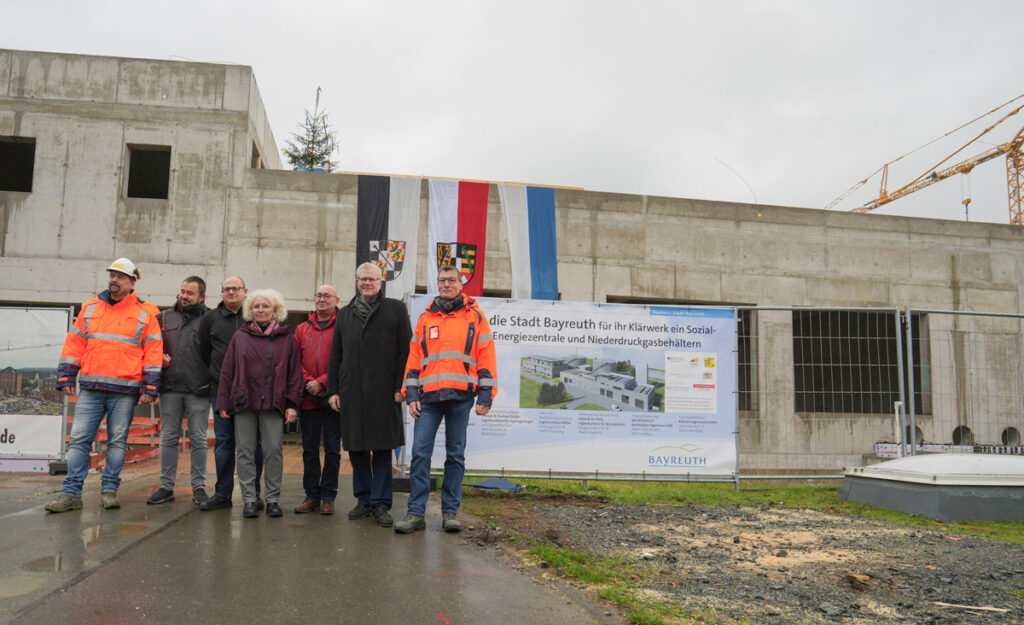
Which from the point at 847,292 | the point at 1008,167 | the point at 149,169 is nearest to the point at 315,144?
the point at 149,169

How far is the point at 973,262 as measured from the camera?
20.5m

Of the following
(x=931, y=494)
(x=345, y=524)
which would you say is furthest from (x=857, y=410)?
(x=345, y=524)

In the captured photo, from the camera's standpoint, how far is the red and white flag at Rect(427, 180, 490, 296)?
17359 mm

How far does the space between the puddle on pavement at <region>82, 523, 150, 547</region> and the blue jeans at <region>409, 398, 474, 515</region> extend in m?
2.00

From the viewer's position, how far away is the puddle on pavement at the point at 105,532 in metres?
4.77

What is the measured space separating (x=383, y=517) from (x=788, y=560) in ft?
9.77

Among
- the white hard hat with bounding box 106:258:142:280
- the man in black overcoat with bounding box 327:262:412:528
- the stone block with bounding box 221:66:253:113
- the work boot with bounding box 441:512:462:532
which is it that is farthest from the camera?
the stone block with bounding box 221:66:253:113

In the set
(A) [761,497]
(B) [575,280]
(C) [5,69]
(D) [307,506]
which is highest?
(C) [5,69]

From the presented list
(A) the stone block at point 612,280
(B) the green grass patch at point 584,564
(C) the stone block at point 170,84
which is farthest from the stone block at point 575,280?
(B) the green grass patch at point 584,564

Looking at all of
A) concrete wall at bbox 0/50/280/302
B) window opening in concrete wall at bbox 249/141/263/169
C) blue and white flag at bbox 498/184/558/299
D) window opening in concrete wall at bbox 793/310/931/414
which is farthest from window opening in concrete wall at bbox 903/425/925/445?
window opening in concrete wall at bbox 249/141/263/169

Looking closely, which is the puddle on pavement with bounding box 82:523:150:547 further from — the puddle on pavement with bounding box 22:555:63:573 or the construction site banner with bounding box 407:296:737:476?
the construction site banner with bounding box 407:296:737:476

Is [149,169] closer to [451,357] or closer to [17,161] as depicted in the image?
[17,161]

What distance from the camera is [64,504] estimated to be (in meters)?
5.88

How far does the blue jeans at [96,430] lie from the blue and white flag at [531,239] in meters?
11.9
